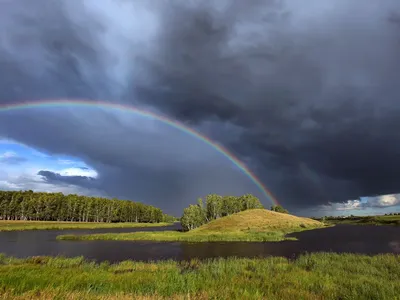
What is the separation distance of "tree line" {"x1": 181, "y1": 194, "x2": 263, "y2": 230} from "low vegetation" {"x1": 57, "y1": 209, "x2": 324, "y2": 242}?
8822 mm

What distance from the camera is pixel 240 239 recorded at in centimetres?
7456

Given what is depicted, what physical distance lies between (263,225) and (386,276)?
85771mm

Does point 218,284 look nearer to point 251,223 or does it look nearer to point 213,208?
point 251,223

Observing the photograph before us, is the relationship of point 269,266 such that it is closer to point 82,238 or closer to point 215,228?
point 82,238

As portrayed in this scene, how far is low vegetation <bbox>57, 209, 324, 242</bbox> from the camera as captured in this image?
250 ft

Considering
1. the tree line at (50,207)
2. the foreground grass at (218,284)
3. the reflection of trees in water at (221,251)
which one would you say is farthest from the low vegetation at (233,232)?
the tree line at (50,207)

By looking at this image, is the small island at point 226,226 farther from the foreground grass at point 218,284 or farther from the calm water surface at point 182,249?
the foreground grass at point 218,284

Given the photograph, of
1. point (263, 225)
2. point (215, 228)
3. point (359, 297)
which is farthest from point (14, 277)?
point (263, 225)

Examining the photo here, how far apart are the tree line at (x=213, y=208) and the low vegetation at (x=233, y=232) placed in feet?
28.9

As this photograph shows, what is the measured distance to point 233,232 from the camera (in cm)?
8900

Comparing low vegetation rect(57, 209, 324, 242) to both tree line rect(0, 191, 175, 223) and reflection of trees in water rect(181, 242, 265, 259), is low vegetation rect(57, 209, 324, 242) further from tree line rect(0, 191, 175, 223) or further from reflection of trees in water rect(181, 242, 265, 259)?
tree line rect(0, 191, 175, 223)

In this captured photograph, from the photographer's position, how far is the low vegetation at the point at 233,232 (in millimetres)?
76188

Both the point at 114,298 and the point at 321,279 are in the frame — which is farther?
the point at 321,279

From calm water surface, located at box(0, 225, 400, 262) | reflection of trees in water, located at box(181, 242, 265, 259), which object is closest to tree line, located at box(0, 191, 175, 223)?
calm water surface, located at box(0, 225, 400, 262)
